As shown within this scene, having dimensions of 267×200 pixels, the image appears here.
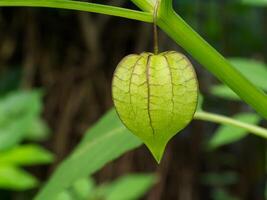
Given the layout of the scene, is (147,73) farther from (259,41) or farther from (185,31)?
(259,41)

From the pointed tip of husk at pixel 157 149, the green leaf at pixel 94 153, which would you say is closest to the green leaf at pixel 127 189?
the green leaf at pixel 94 153

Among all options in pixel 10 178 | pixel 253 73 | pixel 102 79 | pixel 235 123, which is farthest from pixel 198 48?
pixel 102 79

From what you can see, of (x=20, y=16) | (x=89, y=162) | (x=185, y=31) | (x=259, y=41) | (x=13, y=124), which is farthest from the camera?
(x=259, y=41)

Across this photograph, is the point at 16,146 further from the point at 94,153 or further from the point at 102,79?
the point at 102,79

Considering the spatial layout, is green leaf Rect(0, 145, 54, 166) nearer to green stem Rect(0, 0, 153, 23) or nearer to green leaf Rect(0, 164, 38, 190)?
green leaf Rect(0, 164, 38, 190)

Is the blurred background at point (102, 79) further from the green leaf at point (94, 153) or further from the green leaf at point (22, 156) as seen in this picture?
the green leaf at point (94, 153)

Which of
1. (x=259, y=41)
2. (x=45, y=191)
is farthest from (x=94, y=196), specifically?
(x=259, y=41)
